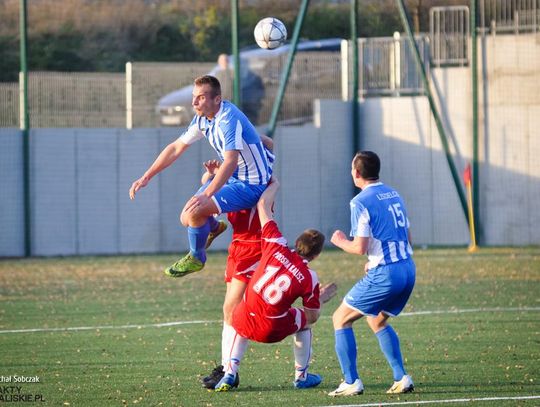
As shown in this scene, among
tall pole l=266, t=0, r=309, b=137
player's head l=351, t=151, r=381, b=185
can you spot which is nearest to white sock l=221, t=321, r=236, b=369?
player's head l=351, t=151, r=381, b=185

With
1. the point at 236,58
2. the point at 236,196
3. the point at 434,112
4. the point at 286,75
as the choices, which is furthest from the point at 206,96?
the point at 434,112

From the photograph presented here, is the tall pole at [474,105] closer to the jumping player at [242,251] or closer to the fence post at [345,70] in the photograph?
the fence post at [345,70]

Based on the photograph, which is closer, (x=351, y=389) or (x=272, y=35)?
(x=351, y=389)

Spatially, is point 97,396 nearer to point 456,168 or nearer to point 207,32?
point 456,168

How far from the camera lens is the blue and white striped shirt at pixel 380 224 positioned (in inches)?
364

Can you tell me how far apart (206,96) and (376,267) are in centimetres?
219

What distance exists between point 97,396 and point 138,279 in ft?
33.6

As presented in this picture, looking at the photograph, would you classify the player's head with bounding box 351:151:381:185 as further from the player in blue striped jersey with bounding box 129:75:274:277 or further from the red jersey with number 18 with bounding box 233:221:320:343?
the player in blue striped jersey with bounding box 129:75:274:277

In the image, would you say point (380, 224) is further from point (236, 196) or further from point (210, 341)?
point (210, 341)

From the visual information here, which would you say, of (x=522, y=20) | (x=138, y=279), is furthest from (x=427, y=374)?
(x=522, y=20)

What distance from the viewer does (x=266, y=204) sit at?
31.9 ft

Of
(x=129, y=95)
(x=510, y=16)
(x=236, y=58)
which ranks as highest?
(x=510, y=16)

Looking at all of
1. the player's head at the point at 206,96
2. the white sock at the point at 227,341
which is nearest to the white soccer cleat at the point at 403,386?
the white sock at the point at 227,341

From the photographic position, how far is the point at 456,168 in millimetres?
26406
